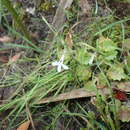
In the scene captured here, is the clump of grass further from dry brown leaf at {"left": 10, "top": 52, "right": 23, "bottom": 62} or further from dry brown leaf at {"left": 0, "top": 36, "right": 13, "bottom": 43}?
dry brown leaf at {"left": 0, "top": 36, "right": 13, "bottom": 43}

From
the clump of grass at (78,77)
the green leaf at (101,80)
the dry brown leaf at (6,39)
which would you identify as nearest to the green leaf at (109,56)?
the clump of grass at (78,77)

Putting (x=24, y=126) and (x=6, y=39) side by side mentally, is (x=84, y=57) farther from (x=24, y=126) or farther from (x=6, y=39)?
(x=6, y=39)

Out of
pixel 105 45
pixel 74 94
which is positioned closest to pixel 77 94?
pixel 74 94

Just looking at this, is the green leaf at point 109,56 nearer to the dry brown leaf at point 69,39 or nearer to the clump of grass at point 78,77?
the clump of grass at point 78,77

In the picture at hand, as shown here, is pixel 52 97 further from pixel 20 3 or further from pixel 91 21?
pixel 20 3

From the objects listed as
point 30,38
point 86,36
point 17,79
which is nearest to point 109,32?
point 86,36

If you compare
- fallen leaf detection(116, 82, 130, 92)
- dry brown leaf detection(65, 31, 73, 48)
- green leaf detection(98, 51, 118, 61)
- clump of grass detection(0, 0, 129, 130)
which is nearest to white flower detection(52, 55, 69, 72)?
clump of grass detection(0, 0, 129, 130)
